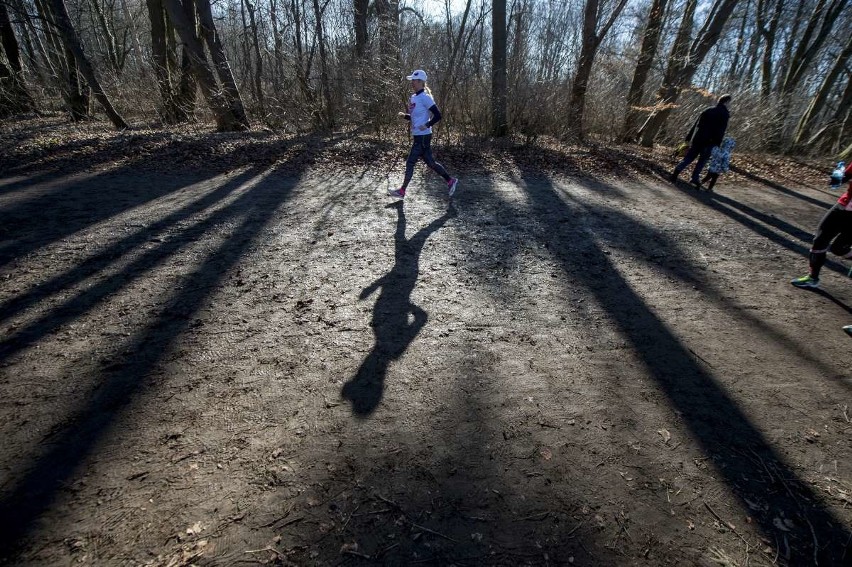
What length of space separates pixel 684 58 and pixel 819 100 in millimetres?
7282

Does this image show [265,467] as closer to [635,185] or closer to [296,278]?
[296,278]

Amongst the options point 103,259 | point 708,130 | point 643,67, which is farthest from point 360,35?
point 103,259

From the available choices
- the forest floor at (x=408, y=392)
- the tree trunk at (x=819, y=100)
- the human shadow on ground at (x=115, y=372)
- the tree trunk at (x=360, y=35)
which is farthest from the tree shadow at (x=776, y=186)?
the tree trunk at (x=360, y=35)

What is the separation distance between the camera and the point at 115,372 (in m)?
2.86

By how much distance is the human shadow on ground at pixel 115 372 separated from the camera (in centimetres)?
198

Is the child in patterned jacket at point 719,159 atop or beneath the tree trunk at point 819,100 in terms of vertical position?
beneath

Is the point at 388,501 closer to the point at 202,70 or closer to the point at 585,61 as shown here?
the point at 202,70

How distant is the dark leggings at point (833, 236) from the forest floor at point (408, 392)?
462mm

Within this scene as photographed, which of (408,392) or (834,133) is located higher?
(834,133)

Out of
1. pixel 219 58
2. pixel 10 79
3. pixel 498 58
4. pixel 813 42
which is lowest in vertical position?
pixel 10 79

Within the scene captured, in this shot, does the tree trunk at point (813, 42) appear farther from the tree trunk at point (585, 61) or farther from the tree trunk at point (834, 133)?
the tree trunk at point (585, 61)

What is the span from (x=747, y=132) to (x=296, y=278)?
1651 centimetres

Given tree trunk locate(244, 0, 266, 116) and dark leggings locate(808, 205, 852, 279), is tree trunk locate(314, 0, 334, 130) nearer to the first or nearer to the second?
tree trunk locate(244, 0, 266, 116)

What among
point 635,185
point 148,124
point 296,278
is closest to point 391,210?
point 296,278
